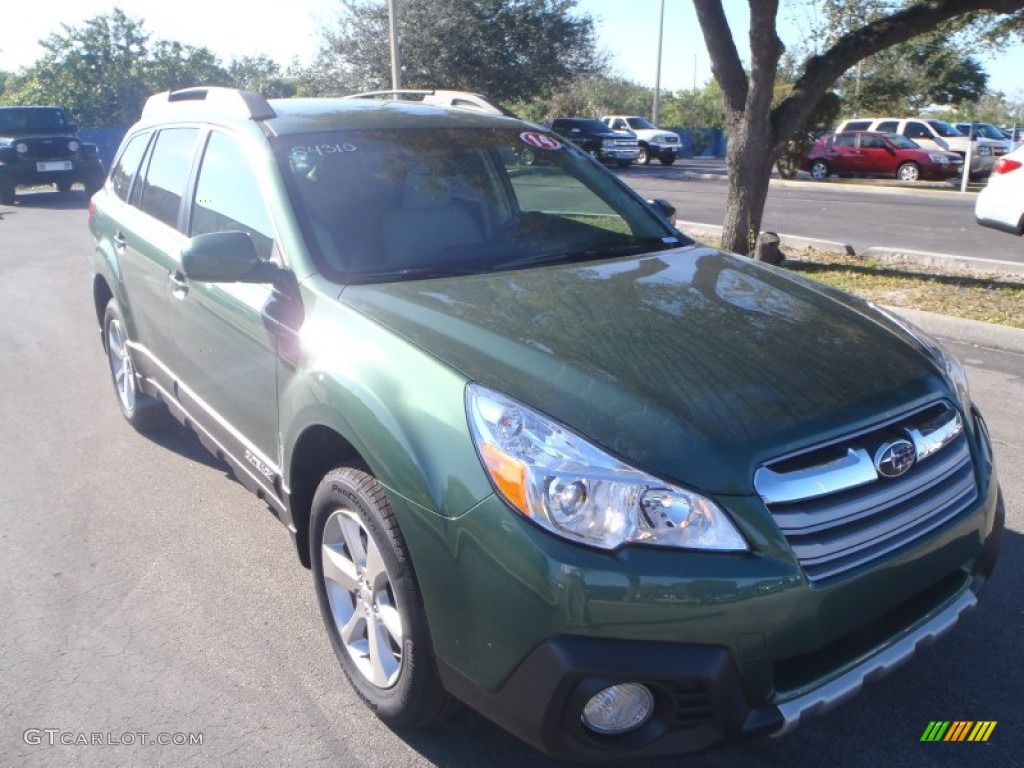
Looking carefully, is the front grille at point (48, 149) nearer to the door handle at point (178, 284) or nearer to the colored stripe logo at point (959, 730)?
the door handle at point (178, 284)

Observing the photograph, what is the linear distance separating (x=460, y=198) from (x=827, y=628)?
2225 millimetres

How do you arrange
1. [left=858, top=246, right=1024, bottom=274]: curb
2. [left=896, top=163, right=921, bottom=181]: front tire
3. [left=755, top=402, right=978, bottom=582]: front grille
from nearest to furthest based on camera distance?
[left=755, top=402, right=978, bottom=582]: front grille, [left=858, top=246, right=1024, bottom=274]: curb, [left=896, top=163, right=921, bottom=181]: front tire

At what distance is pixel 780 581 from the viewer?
215cm

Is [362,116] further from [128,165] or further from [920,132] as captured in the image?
[920,132]

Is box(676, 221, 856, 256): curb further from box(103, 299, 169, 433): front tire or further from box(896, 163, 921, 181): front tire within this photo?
box(896, 163, 921, 181): front tire

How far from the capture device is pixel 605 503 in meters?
2.15

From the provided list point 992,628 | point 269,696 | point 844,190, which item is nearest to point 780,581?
point 992,628

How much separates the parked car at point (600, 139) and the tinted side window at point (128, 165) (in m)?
25.0

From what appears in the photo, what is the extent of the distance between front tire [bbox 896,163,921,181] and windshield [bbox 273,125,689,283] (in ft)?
79.9

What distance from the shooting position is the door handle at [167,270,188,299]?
3.91 metres

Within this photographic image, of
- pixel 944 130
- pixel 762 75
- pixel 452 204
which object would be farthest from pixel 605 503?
pixel 944 130

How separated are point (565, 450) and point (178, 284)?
2.43m

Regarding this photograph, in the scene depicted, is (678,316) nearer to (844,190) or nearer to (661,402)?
(661,402)

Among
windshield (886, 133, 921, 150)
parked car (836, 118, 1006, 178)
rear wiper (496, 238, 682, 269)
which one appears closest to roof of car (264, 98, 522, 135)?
rear wiper (496, 238, 682, 269)
